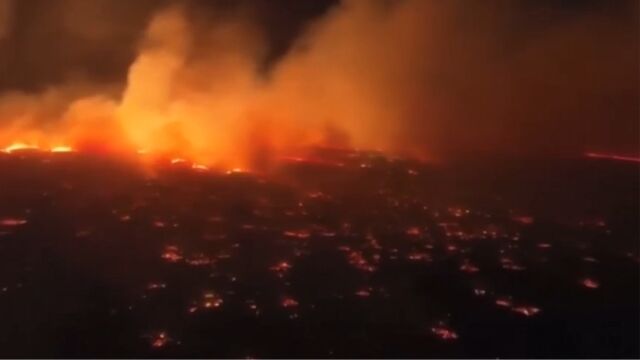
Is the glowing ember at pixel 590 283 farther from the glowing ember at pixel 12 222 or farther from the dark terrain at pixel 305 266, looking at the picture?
the glowing ember at pixel 12 222

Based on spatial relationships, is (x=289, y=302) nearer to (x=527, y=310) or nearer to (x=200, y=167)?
(x=527, y=310)

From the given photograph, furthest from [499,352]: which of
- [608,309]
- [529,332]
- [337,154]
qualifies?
[337,154]

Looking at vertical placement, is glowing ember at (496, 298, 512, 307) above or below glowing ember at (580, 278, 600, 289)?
Answer: above

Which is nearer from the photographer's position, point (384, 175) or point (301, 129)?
point (384, 175)

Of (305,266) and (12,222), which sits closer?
(305,266)

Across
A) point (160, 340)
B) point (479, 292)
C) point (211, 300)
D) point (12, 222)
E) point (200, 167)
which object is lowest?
point (479, 292)

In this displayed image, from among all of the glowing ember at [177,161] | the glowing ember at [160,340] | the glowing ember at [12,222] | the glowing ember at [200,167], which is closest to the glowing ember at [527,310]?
the glowing ember at [160,340]

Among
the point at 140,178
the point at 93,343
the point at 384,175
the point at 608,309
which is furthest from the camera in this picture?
the point at 384,175

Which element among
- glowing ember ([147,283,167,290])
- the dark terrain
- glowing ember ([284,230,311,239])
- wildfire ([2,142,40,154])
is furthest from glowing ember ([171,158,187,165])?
glowing ember ([147,283,167,290])

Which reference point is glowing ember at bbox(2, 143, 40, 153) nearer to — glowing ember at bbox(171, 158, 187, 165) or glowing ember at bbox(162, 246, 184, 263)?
glowing ember at bbox(171, 158, 187, 165)

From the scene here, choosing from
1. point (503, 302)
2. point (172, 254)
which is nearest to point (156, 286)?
point (172, 254)

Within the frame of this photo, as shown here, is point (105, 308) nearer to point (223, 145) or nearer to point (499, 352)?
point (499, 352)
